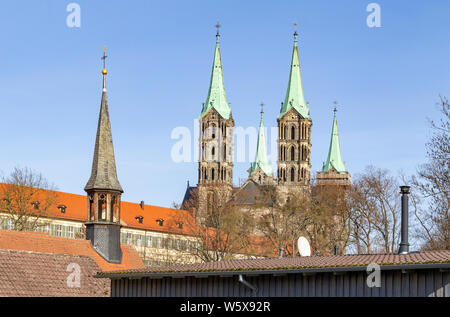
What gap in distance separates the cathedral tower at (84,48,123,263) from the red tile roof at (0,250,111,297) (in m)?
10.0

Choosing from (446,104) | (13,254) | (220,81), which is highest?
(220,81)

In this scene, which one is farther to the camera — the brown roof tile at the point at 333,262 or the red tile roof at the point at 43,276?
the red tile roof at the point at 43,276

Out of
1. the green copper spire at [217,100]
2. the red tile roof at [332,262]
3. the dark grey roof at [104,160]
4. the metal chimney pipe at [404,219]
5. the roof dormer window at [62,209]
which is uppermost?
the green copper spire at [217,100]

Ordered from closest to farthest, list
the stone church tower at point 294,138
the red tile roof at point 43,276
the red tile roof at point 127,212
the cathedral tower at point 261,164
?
the red tile roof at point 43,276 < the red tile roof at point 127,212 < the stone church tower at point 294,138 < the cathedral tower at point 261,164

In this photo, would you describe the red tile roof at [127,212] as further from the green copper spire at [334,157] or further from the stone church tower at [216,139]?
the green copper spire at [334,157]

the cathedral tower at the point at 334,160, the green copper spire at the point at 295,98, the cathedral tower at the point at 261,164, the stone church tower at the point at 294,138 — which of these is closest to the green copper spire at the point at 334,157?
the cathedral tower at the point at 334,160

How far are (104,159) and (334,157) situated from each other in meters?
88.8

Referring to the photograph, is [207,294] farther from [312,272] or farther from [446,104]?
[446,104]

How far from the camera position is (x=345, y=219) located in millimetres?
66125

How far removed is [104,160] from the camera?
1935 inches

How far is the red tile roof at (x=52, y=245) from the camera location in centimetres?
4281
